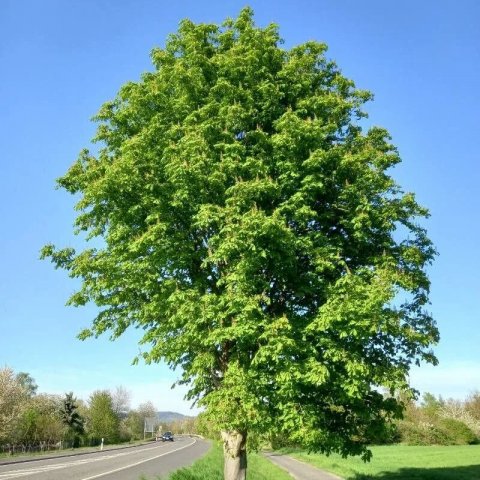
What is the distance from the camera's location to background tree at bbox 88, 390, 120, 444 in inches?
4063

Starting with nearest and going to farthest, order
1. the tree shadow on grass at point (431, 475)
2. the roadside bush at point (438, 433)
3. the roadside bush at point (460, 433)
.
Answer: the tree shadow on grass at point (431, 475), the roadside bush at point (438, 433), the roadside bush at point (460, 433)

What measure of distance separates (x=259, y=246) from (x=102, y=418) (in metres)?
103

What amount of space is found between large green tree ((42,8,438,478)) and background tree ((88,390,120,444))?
9720cm

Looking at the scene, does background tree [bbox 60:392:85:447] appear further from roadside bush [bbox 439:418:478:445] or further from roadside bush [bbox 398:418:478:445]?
roadside bush [bbox 439:418:478:445]

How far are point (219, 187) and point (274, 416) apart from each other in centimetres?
648

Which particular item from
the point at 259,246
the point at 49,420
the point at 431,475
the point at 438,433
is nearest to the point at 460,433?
the point at 438,433

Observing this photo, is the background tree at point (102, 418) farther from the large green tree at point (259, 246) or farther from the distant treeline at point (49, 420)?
the large green tree at point (259, 246)

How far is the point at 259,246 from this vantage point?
41.6 feet

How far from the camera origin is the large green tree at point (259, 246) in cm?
1255

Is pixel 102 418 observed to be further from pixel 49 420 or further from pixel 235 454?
pixel 235 454

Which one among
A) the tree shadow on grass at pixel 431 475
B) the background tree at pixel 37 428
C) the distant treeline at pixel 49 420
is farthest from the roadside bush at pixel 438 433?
the background tree at pixel 37 428

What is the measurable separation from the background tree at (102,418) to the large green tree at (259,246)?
97.2m

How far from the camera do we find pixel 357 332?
12.4 m

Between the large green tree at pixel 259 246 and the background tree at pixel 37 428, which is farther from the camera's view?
the background tree at pixel 37 428
